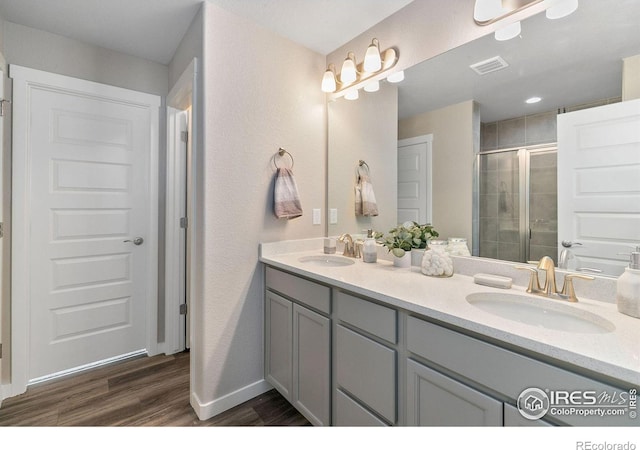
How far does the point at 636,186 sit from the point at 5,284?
10.5 ft

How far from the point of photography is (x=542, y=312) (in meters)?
1.11

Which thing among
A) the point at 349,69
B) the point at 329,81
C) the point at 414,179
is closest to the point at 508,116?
the point at 414,179

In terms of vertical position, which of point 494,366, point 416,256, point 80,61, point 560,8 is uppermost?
point 80,61

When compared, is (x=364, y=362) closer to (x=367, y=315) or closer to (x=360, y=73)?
(x=367, y=315)

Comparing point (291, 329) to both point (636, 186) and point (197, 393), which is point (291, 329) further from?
point (636, 186)

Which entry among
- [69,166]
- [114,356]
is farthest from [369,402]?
[69,166]

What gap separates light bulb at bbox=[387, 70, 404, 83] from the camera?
177 centimetres

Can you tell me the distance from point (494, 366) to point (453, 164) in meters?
1.03

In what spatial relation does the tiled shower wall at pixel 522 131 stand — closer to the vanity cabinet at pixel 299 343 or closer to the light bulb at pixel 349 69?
the light bulb at pixel 349 69

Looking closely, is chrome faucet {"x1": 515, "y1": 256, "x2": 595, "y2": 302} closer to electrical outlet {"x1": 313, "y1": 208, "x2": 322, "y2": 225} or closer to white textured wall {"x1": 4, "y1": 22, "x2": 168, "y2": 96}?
electrical outlet {"x1": 313, "y1": 208, "x2": 322, "y2": 225}

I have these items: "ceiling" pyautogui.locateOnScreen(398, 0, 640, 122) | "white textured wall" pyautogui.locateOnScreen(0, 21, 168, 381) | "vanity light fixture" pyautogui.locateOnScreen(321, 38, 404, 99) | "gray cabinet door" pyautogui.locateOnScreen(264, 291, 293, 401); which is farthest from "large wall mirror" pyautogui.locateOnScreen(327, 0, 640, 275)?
"white textured wall" pyautogui.locateOnScreen(0, 21, 168, 381)

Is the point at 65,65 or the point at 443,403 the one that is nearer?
the point at 443,403

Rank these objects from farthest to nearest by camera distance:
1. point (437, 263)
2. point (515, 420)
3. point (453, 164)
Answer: point (453, 164), point (437, 263), point (515, 420)
